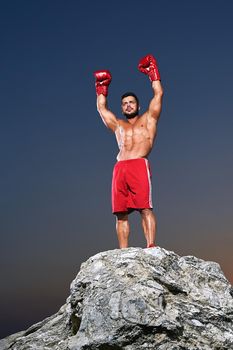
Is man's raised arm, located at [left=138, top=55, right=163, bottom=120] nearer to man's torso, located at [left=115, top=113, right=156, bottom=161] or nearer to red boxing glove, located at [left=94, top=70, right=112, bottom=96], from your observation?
man's torso, located at [left=115, top=113, right=156, bottom=161]

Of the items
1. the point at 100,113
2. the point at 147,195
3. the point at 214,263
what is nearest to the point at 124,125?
the point at 100,113

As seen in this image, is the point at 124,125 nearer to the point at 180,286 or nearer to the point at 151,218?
the point at 151,218

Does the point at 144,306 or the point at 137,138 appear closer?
the point at 144,306

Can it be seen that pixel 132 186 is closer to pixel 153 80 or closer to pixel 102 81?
pixel 153 80

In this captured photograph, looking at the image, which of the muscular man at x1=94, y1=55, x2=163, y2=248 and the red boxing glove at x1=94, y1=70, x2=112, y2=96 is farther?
the red boxing glove at x1=94, y1=70, x2=112, y2=96

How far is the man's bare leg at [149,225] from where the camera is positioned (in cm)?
731

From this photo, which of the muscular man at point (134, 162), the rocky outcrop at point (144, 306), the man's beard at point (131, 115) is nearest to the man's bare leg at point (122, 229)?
the muscular man at point (134, 162)

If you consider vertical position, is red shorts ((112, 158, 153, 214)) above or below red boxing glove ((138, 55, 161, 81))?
below

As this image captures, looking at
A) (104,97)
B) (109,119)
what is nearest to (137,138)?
(109,119)

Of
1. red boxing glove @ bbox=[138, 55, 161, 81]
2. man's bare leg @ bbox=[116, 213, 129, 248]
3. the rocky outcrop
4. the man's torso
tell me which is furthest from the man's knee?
red boxing glove @ bbox=[138, 55, 161, 81]

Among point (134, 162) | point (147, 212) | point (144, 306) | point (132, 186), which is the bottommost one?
point (144, 306)

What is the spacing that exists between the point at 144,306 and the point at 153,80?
3.81m

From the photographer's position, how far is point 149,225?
7355 mm

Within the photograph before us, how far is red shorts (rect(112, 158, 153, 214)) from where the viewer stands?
298 inches
